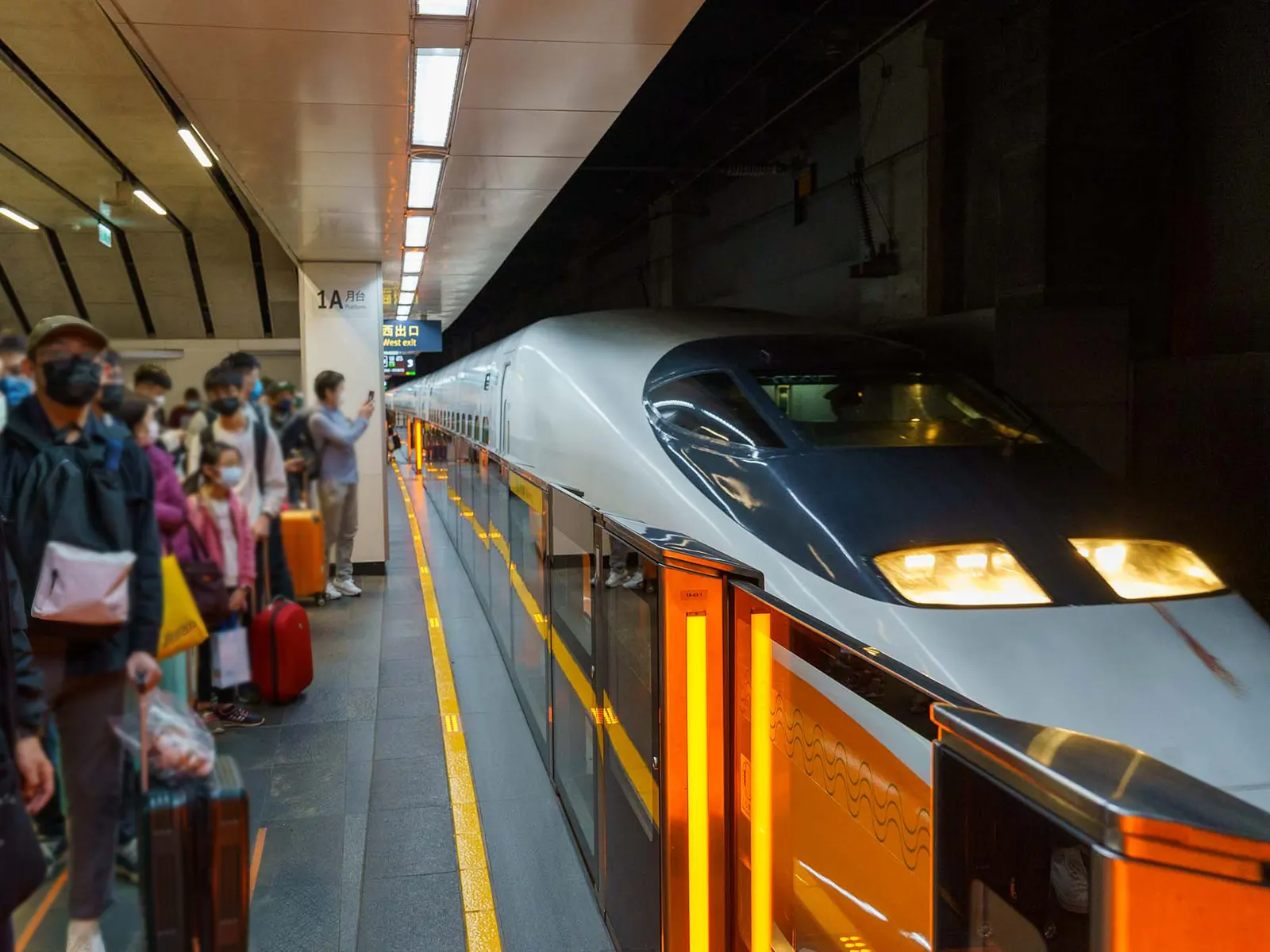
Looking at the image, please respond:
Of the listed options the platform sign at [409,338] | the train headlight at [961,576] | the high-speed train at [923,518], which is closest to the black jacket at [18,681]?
the high-speed train at [923,518]

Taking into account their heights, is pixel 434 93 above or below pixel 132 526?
above

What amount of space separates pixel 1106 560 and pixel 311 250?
3.17 m

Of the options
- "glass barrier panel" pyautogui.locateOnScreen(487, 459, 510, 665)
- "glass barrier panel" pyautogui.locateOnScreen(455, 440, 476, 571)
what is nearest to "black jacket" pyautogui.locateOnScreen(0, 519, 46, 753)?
"glass barrier panel" pyautogui.locateOnScreen(487, 459, 510, 665)

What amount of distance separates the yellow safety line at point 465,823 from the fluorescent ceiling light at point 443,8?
2.92 meters

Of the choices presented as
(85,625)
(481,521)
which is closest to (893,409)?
(481,521)

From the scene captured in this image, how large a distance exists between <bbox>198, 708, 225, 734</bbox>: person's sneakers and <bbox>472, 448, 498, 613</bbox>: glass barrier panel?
15.4 ft

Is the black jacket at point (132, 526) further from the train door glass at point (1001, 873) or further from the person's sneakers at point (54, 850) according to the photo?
the train door glass at point (1001, 873)

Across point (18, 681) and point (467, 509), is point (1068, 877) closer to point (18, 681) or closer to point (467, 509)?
point (18, 681)

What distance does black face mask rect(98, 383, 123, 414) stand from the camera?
4.22 feet

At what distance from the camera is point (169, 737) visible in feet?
4.95

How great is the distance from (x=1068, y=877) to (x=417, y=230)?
683cm

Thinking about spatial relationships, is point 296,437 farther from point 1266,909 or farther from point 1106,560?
point 1106,560

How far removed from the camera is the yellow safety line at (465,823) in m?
3.18

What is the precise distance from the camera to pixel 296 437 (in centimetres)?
164
